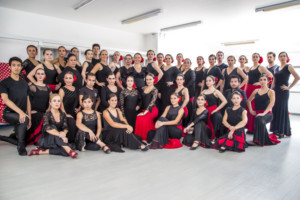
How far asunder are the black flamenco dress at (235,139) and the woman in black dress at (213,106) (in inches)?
14.7

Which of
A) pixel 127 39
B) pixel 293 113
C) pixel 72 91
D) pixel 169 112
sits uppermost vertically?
pixel 127 39

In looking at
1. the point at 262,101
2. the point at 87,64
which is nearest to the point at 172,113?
the point at 262,101

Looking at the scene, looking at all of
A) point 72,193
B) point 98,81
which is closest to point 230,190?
point 72,193

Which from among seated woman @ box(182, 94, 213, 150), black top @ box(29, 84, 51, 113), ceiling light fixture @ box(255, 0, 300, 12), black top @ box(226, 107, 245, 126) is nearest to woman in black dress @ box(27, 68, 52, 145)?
black top @ box(29, 84, 51, 113)

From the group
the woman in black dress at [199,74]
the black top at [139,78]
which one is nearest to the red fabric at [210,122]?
the woman in black dress at [199,74]

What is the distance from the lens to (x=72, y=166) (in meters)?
2.74

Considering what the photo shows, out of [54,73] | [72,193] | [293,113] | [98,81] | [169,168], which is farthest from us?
[293,113]

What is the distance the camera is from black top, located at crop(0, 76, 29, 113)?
3.24 metres

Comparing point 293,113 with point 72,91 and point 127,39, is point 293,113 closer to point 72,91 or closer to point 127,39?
point 127,39

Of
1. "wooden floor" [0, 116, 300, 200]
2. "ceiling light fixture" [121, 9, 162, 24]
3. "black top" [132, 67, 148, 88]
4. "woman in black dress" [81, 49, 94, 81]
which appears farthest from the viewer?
"ceiling light fixture" [121, 9, 162, 24]

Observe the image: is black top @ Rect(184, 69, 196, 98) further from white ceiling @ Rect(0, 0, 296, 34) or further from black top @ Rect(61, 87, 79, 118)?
black top @ Rect(61, 87, 79, 118)

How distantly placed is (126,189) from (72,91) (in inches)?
86.3

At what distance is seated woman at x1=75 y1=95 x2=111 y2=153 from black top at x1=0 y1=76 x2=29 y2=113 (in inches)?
33.9

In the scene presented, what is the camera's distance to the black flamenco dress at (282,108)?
4.33 m
